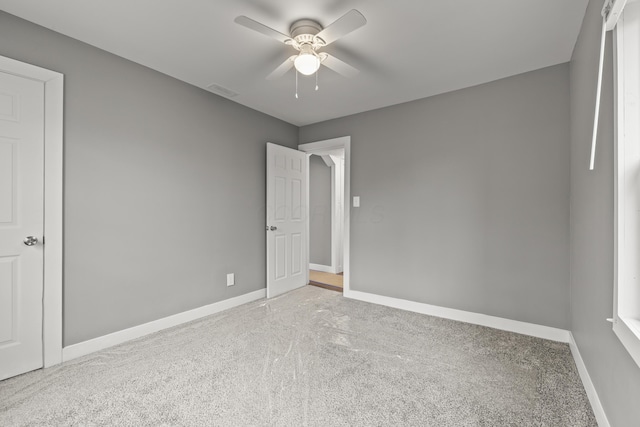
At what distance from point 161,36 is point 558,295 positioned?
3.73 meters

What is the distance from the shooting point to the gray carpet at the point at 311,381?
61.2 inches

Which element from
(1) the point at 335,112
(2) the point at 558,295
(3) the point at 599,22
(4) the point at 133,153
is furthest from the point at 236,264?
(3) the point at 599,22

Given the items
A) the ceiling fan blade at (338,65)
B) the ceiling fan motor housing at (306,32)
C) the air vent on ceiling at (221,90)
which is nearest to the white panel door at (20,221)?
the air vent on ceiling at (221,90)

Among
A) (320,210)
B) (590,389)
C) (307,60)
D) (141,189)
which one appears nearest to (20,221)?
(141,189)

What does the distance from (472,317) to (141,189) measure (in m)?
3.28

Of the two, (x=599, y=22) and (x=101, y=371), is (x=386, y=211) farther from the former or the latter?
(x=101, y=371)

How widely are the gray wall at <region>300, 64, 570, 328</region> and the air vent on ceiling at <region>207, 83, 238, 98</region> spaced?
1.48 meters

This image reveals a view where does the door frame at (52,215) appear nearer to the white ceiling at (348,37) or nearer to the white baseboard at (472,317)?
the white ceiling at (348,37)

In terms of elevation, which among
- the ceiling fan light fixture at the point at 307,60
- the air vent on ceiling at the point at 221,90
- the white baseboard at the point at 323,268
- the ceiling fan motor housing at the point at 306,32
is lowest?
the white baseboard at the point at 323,268

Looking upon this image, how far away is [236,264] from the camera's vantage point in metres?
3.34

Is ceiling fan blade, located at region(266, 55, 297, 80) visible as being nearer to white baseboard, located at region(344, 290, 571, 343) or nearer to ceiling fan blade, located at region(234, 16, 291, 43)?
ceiling fan blade, located at region(234, 16, 291, 43)

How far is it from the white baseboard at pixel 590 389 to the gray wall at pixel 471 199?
0.42 m

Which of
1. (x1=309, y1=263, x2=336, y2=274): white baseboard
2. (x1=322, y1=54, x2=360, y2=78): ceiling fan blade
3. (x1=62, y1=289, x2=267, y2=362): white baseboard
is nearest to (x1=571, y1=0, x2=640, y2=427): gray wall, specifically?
(x1=322, y1=54, x2=360, y2=78): ceiling fan blade

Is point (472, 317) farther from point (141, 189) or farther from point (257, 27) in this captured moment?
point (141, 189)
